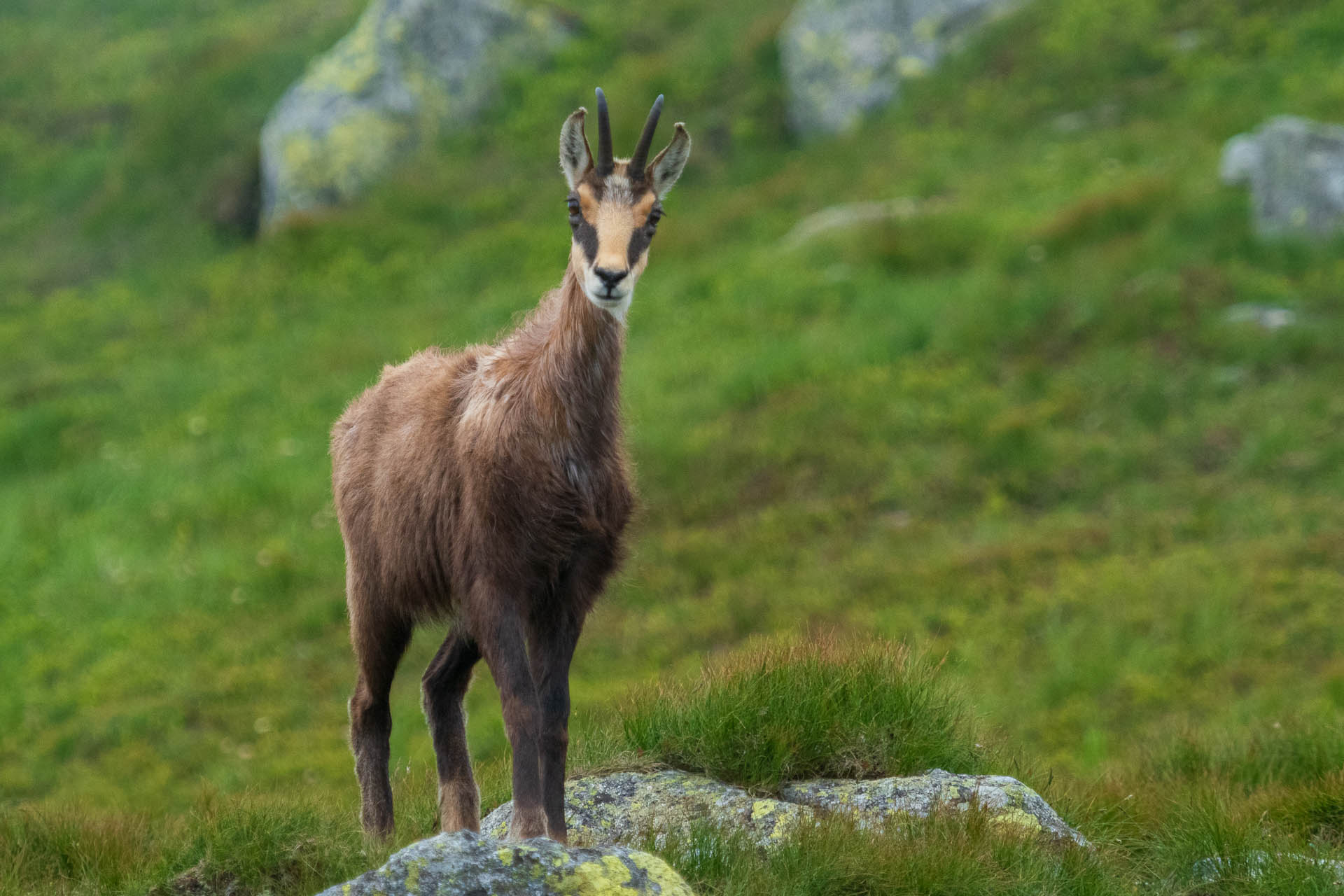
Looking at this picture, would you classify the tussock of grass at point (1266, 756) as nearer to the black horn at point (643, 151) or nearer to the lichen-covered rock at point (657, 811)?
the lichen-covered rock at point (657, 811)

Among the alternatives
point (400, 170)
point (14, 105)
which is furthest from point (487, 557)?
point (14, 105)

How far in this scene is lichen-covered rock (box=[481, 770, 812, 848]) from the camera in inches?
268

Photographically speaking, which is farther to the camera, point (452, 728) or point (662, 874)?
point (452, 728)

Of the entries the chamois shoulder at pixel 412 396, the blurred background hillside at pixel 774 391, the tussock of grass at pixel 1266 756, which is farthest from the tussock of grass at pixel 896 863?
the tussock of grass at pixel 1266 756

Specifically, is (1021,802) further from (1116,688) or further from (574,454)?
(1116,688)

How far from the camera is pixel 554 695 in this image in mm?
6738

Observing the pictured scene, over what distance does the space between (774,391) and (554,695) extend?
13781 millimetres

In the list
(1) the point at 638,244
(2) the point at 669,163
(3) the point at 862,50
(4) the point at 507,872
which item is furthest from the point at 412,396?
(3) the point at 862,50

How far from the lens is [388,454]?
7562 millimetres

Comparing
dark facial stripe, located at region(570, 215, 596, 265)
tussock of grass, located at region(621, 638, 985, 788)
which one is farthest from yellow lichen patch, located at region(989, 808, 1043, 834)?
dark facial stripe, located at region(570, 215, 596, 265)

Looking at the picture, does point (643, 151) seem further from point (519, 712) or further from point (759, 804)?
point (759, 804)

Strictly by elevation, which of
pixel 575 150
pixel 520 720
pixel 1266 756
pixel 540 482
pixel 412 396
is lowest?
pixel 1266 756

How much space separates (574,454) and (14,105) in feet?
110

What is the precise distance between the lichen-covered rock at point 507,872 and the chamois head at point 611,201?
231 cm
